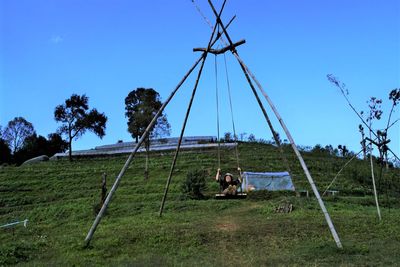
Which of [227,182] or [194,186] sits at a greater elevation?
[227,182]

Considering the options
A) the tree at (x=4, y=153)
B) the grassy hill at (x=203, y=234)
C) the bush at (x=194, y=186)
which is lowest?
the grassy hill at (x=203, y=234)

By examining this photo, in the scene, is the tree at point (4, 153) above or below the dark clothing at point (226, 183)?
above

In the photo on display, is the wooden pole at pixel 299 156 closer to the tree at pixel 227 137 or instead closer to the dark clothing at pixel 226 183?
the dark clothing at pixel 226 183

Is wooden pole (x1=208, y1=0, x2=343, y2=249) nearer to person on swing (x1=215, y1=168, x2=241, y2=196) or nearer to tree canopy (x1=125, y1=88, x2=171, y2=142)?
person on swing (x1=215, y1=168, x2=241, y2=196)

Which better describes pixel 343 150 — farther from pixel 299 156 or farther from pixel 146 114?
pixel 299 156

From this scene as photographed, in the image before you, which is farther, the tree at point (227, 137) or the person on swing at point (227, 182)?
the tree at point (227, 137)

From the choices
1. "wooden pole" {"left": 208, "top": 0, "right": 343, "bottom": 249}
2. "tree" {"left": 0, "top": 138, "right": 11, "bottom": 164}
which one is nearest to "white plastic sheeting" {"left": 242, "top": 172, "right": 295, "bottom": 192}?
"wooden pole" {"left": 208, "top": 0, "right": 343, "bottom": 249}

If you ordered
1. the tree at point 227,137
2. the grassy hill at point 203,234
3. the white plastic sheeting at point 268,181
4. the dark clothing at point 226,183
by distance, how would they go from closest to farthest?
the grassy hill at point 203,234 → the dark clothing at point 226,183 → the white plastic sheeting at point 268,181 → the tree at point 227,137

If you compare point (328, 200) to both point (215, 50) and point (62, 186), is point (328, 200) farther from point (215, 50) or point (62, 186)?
point (62, 186)

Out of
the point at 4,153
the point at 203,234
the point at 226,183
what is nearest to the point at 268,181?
the point at 226,183

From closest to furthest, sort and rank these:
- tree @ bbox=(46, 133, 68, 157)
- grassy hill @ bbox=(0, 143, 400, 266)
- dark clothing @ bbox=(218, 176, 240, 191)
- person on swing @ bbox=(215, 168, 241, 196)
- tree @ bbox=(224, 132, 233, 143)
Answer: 1. grassy hill @ bbox=(0, 143, 400, 266)
2. person on swing @ bbox=(215, 168, 241, 196)
3. dark clothing @ bbox=(218, 176, 240, 191)
4. tree @ bbox=(224, 132, 233, 143)
5. tree @ bbox=(46, 133, 68, 157)

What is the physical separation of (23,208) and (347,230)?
19036 millimetres

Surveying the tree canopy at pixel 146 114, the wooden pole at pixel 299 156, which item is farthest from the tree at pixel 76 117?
the wooden pole at pixel 299 156

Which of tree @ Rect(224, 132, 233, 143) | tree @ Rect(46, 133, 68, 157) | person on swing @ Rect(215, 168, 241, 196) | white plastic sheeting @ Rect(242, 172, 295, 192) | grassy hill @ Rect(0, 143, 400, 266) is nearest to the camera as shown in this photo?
grassy hill @ Rect(0, 143, 400, 266)
